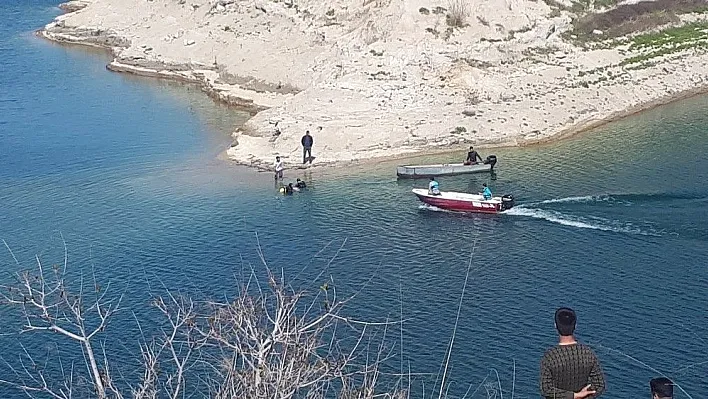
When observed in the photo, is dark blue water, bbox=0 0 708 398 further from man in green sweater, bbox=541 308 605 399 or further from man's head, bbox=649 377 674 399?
man's head, bbox=649 377 674 399

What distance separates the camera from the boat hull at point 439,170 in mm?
46781

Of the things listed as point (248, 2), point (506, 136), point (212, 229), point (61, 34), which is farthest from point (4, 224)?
point (61, 34)

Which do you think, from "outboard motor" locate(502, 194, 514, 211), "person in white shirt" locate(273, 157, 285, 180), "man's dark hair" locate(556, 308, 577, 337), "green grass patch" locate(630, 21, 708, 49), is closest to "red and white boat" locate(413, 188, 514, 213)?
"outboard motor" locate(502, 194, 514, 211)

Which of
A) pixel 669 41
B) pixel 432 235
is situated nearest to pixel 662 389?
pixel 432 235

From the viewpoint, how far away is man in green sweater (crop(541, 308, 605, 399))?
1092 cm

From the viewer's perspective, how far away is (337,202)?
4416 centimetres

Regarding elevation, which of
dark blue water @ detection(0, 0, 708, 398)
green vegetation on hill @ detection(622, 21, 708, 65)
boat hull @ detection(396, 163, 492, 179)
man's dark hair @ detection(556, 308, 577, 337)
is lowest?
dark blue water @ detection(0, 0, 708, 398)

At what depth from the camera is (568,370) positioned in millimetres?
10930

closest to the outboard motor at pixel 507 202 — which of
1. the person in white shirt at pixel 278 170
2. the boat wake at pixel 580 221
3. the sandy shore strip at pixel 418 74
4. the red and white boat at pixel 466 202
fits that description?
the red and white boat at pixel 466 202

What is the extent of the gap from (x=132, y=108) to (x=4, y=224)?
24.0m

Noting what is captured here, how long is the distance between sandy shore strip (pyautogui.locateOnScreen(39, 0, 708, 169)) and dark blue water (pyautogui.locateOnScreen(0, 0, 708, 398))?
8.70 ft

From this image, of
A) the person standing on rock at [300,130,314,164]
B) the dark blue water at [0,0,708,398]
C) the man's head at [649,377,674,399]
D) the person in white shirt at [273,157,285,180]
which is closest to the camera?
the man's head at [649,377,674,399]

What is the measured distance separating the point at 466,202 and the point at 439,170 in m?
5.85

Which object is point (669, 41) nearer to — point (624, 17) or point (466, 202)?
point (624, 17)
